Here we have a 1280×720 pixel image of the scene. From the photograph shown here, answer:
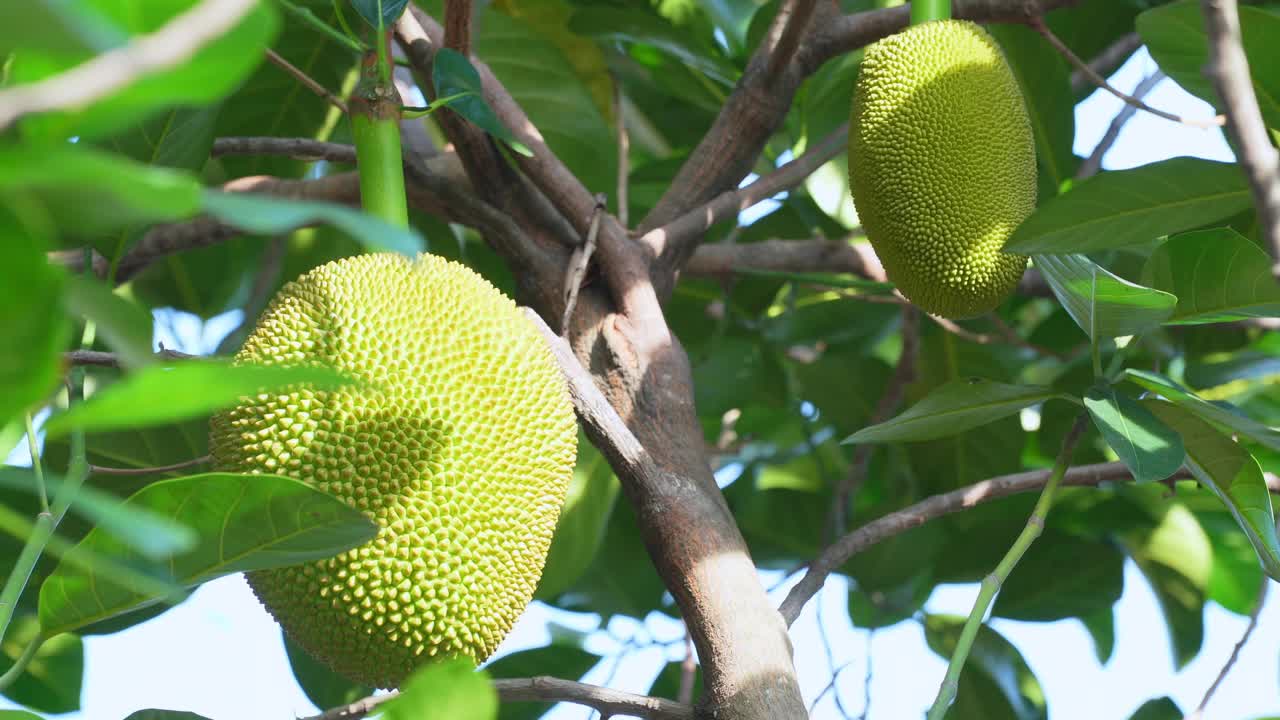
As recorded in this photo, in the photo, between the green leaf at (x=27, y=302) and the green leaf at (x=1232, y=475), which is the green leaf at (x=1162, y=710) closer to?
the green leaf at (x=1232, y=475)

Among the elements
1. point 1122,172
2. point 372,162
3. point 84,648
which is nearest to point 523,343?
point 372,162

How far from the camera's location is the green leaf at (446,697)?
40 cm

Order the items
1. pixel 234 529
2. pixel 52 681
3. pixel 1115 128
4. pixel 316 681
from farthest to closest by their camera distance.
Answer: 1. pixel 1115 128
2. pixel 316 681
3. pixel 52 681
4. pixel 234 529

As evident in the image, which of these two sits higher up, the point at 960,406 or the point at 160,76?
the point at 160,76

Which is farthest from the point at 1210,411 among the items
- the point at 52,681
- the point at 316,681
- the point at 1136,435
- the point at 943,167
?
the point at 52,681

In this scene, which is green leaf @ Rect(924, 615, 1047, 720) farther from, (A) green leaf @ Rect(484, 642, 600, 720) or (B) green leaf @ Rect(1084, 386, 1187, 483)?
(B) green leaf @ Rect(1084, 386, 1187, 483)

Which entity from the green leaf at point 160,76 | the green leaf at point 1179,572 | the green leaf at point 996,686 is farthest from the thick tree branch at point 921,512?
the green leaf at point 160,76

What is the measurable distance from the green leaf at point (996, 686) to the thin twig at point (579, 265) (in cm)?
64

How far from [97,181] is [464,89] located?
0.64 metres

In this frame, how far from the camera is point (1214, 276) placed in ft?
2.69

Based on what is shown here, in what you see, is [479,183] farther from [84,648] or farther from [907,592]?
[907,592]

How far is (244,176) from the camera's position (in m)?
1.37

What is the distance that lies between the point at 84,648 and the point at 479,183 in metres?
0.63

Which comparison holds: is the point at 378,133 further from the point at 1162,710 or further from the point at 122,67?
the point at 1162,710
